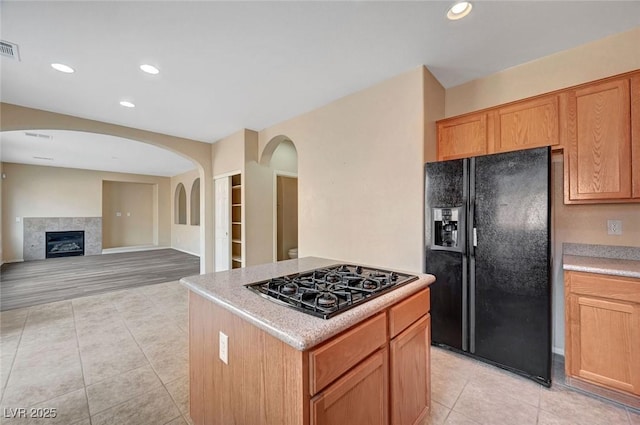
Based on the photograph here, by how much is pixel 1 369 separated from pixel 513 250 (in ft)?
14.0

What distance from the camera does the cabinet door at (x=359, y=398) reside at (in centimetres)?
92

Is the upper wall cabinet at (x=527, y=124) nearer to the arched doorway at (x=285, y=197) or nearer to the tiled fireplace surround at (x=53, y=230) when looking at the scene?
the arched doorway at (x=285, y=197)

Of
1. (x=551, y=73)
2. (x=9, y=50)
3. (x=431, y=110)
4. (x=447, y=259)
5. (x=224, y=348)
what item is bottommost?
(x=224, y=348)

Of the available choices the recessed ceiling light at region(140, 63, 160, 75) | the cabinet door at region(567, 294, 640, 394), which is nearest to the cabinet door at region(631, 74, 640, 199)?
the cabinet door at region(567, 294, 640, 394)

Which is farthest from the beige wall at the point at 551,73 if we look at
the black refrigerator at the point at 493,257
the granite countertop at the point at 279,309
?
the granite countertop at the point at 279,309

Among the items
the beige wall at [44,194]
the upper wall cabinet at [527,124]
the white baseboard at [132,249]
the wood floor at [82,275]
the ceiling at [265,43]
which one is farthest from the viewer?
the white baseboard at [132,249]

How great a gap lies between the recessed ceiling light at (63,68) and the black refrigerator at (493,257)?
140 inches

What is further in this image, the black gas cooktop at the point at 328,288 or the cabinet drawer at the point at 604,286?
the cabinet drawer at the point at 604,286

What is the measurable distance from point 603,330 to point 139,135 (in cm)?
594

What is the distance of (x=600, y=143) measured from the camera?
199 centimetres

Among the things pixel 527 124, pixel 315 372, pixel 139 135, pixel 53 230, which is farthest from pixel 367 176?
pixel 53 230

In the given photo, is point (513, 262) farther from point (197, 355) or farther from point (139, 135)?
point (139, 135)

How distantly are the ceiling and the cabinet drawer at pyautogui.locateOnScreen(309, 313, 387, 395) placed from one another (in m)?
2.01

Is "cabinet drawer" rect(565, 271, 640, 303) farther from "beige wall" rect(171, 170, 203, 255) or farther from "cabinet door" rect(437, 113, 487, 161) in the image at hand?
"beige wall" rect(171, 170, 203, 255)
